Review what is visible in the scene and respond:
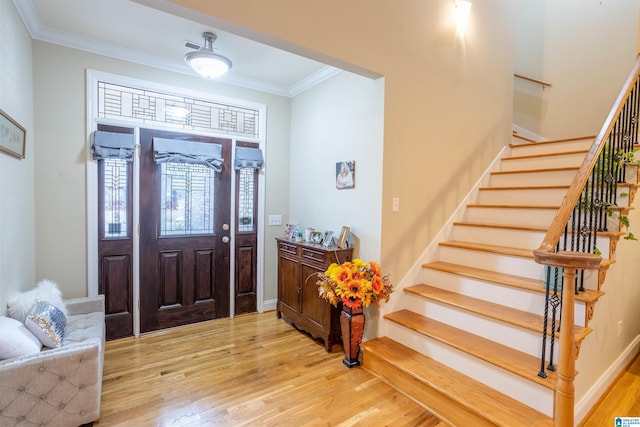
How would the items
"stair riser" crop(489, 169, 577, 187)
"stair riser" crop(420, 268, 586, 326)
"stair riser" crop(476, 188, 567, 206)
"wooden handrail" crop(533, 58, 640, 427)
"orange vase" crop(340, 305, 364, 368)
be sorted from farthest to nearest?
"stair riser" crop(489, 169, 577, 187) → "stair riser" crop(476, 188, 567, 206) → "orange vase" crop(340, 305, 364, 368) → "stair riser" crop(420, 268, 586, 326) → "wooden handrail" crop(533, 58, 640, 427)

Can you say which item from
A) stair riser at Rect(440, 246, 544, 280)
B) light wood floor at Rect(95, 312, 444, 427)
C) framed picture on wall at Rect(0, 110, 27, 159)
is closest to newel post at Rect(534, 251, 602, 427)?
light wood floor at Rect(95, 312, 444, 427)

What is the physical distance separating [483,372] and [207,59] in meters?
3.26

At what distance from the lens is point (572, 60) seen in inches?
167

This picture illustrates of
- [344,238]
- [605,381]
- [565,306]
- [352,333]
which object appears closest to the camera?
[565,306]

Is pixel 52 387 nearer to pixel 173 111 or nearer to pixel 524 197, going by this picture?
pixel 173 111

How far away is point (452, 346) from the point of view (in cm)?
225

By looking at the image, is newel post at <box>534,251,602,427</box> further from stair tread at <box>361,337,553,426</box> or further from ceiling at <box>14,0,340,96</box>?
ceiling at <box>14,0,340,96</box>

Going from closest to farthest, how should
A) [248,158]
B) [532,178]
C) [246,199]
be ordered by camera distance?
[532,178] < [248,158] < [246,199]

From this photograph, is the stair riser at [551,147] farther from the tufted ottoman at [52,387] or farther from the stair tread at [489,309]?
the tufted ottoman at [52,387]

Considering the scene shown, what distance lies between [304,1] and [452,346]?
8.65 ft

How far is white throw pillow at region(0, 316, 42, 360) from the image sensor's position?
1718 mm

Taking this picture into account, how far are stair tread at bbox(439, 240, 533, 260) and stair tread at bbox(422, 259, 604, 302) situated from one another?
0.18m

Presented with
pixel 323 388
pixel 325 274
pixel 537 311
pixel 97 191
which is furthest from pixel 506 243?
pixel 97 191

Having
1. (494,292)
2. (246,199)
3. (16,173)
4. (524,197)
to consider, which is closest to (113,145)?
(16,173)
